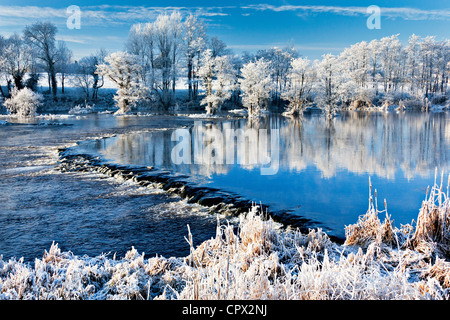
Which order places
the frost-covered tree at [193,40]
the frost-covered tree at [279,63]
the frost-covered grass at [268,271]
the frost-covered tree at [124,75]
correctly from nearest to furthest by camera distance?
the frost-covered grass at [268,271] → the frost-covered tree at [124,75] → the frost-covered tree at [193,40] → the frost-covered tree at [279,63]

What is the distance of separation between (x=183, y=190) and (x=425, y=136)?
15806 millimetres

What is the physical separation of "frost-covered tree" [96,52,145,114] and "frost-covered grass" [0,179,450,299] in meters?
39.8

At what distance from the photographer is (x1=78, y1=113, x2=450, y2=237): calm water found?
8177 millimetres

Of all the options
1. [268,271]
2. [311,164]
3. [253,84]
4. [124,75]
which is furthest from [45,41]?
[268,271]

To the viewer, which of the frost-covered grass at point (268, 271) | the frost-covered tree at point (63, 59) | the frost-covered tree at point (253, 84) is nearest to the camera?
the frost-covered grass at point (268, 271)

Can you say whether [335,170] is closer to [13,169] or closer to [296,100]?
[13,169]

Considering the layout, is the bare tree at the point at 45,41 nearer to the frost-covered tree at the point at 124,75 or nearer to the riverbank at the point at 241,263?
the frost-covered tree at the point at 124,75

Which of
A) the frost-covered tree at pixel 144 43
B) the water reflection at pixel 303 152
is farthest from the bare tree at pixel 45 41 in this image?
the water reflection at pixel 303 152

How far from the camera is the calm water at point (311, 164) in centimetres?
818

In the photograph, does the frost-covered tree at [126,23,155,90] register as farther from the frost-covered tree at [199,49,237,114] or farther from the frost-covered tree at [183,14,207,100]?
the frost-covered tree at [199,49,237,114]

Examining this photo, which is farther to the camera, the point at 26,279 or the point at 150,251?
the point at 150,251

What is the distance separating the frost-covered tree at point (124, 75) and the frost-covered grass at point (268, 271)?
131ft

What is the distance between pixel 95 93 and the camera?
57656 mm
